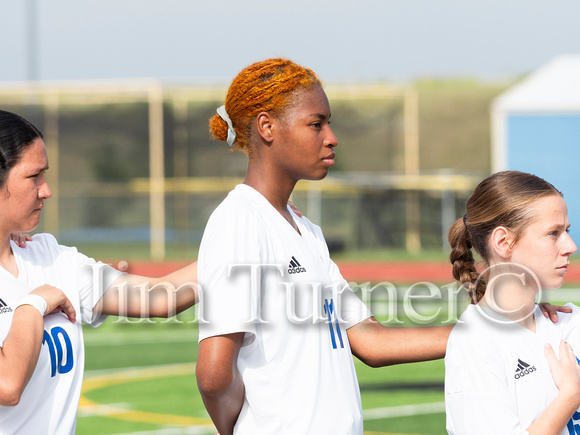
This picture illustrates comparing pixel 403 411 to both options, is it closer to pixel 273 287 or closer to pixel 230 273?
pixel 273 287

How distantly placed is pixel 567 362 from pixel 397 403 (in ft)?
18.3

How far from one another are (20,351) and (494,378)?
1.33 meters

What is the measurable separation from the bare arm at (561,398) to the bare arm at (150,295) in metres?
1.30

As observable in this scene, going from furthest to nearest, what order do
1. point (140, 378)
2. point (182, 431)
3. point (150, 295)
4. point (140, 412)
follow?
point (140, 378)
point (140, 412)
point (182, 431)
point (150, 295)

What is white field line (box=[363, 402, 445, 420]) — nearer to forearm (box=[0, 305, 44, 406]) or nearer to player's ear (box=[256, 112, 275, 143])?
player's ear (box=[256, 112, 275, 143])

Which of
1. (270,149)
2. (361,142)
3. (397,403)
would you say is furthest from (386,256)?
(270,149)

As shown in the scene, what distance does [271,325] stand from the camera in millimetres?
2541

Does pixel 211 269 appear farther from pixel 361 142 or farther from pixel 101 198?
pixel 361 142

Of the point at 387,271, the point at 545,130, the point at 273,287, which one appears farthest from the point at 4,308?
the point at 545,130

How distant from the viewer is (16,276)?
2.75 metres

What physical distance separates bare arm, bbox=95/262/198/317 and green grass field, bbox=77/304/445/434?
388 cm

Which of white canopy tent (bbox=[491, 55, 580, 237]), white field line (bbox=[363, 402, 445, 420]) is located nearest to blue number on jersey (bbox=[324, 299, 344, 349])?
white field line (bbox=[363, 402, 445, 420])

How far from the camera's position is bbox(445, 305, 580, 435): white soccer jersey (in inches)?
95.5

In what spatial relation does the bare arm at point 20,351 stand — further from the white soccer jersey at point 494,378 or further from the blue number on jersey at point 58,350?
the white soccer jersey at point 494,378
